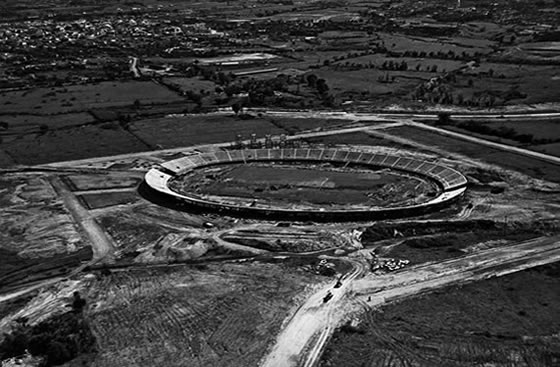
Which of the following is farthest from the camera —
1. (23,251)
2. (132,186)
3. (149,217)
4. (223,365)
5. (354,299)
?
(132,186)

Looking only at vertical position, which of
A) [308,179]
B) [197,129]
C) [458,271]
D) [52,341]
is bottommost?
[197,129]

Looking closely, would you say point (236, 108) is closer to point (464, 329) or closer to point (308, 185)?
point (308, 185)

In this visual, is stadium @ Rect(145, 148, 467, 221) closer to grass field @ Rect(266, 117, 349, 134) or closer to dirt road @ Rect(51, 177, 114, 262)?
dirt road @ Rect(51, 177, 114, 262)

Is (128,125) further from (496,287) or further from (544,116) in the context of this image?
(496,287)

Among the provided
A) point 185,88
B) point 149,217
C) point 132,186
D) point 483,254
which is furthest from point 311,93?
point 483,254

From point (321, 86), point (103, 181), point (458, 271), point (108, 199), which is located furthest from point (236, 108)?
point (458, 271)
